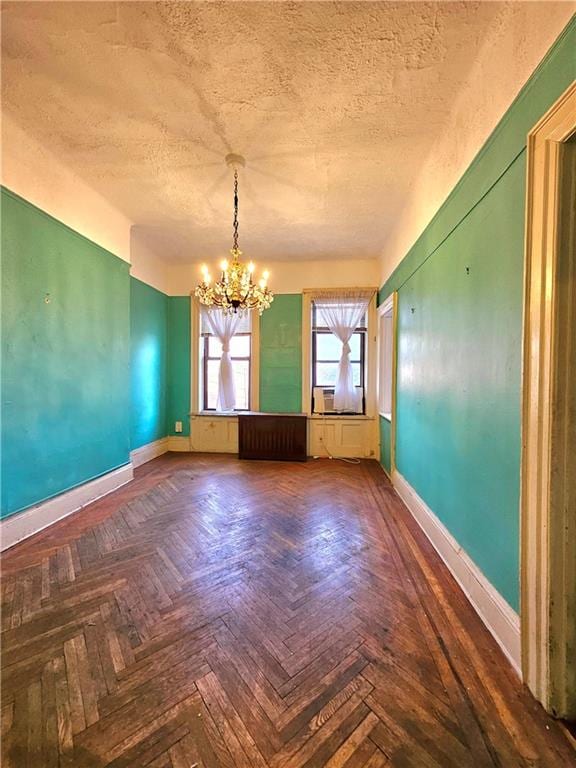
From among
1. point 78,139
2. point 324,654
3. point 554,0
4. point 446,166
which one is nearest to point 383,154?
point 446,166

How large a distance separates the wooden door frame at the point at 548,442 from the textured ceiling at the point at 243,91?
1027 mm

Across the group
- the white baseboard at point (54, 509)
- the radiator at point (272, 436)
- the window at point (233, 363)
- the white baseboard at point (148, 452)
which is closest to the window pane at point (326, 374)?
the radiator at point (272, 436)

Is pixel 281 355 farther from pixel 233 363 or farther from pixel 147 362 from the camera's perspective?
pixel 147 362

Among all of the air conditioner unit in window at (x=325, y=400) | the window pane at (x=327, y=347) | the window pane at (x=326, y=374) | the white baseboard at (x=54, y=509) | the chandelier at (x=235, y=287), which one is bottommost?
the white baseboard at (x=54, y=509)

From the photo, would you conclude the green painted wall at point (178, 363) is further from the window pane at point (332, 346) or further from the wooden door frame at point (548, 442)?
the wooden door frame at point (548, 442)

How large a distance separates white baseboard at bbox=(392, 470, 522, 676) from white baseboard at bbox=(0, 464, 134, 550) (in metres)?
3.19

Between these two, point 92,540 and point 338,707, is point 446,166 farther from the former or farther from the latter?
point 92,540

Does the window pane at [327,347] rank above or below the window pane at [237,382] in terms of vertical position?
above

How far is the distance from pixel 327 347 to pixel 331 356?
Answer: 168 mm

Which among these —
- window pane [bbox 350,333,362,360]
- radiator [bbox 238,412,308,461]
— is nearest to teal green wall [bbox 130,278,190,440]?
radiator [bbox 238,412,308,461]

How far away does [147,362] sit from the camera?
4691mm

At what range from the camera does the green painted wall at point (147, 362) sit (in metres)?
4.34

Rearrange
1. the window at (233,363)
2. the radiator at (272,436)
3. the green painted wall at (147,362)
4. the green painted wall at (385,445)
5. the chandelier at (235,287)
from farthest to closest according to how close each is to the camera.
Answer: the window at (233,363)
the radiator at (272,436)
the green painted wall at (147,362)
the green painted wall at (385,445)
the chandelier at (235,287)

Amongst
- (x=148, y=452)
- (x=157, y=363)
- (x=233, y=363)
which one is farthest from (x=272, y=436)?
(x=157, y=363)
